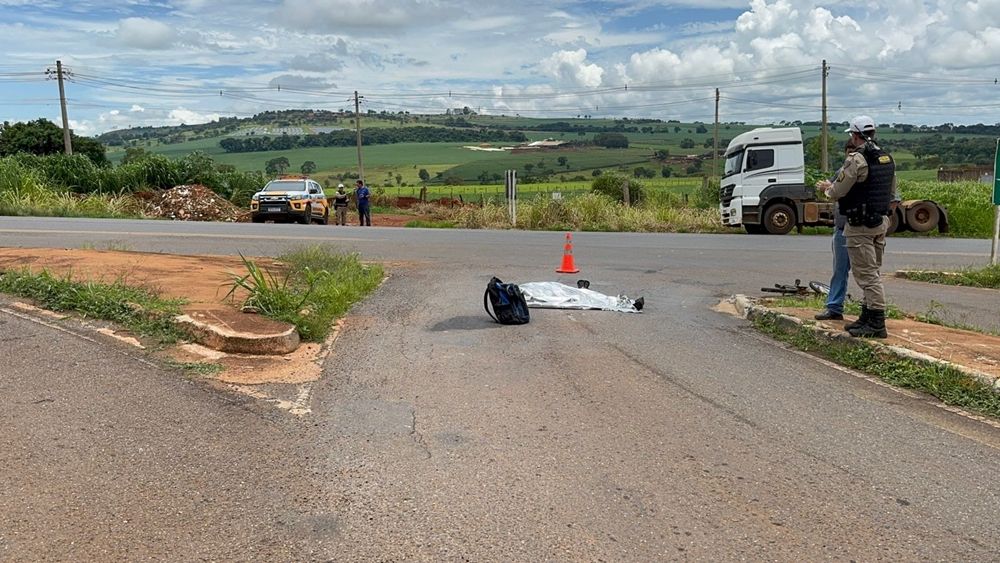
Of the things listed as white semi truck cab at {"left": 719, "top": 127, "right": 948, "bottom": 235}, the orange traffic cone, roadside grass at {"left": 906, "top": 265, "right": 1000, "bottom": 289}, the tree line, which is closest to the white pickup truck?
white semi truck cab at {"left": 719, "top": 127, "right": 948, "bottom": 235}

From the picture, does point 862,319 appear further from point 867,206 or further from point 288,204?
point 288,204

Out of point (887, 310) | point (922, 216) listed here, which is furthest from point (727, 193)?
point (887, 310)

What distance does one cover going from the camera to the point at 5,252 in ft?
39.2

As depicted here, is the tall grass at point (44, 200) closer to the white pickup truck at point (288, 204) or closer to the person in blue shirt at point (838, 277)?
the white pickup truck at point (288, 204)

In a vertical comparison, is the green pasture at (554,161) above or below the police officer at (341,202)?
above

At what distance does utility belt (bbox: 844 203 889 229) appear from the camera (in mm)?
7293

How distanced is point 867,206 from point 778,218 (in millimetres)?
16944

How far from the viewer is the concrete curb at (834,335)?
6.12 m

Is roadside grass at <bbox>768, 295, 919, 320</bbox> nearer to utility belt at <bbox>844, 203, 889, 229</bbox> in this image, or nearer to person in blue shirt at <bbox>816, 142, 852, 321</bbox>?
person in blue shirt at <bbox>816, 142, 852, 321</bbox>

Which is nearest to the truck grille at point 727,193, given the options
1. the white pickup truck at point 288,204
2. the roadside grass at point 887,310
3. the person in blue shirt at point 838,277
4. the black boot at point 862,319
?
the roadside grass at point 887,310

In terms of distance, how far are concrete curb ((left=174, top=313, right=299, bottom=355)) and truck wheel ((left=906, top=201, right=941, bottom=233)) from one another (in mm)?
22289

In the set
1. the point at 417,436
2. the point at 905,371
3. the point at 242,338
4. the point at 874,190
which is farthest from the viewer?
the point at 874,190

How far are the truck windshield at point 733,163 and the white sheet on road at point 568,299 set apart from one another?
14.9 metres

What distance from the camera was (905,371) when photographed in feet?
21.4
